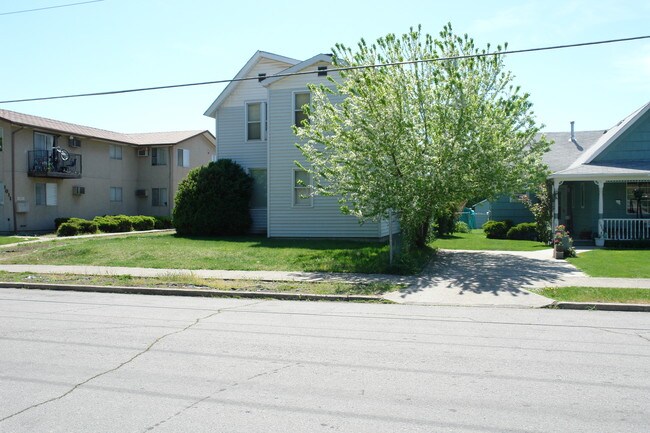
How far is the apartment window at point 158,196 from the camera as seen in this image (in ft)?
134

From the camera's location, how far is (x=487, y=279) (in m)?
14.2

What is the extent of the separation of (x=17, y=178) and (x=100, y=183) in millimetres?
6777

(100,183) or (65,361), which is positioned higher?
(100,183)

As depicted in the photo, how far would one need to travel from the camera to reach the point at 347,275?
14.8m

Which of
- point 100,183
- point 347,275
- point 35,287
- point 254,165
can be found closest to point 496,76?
point 347,275

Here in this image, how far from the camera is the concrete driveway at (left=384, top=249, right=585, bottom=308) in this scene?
11602 mm

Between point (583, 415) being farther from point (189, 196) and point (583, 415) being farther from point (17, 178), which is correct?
point (17, 178)

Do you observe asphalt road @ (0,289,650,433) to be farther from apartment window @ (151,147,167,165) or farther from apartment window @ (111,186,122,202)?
apartment window @ (151,147,167,165)

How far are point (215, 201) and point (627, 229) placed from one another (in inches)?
693

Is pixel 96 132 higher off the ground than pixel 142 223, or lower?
higher

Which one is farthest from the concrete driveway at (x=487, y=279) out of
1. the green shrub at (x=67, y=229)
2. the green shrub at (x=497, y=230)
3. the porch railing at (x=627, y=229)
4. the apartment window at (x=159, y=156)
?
the apartment window at (x=159, y=156)

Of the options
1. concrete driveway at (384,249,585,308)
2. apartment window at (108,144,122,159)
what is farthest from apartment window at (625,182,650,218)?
apartment window at (108,144,122,159)

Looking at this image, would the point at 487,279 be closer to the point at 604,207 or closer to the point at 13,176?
the point at 604,207

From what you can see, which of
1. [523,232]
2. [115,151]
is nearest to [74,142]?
[115,151]
